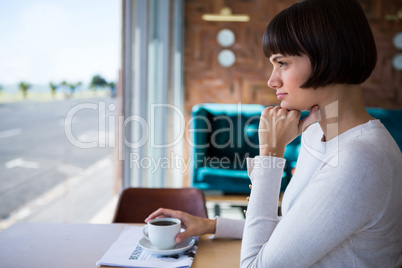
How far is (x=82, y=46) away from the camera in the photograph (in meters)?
2.99

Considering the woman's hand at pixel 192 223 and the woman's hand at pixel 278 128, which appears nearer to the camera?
the woman's hand at pixel 278 128

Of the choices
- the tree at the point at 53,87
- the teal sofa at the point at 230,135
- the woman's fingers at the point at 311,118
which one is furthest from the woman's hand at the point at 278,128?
the teal sofa at the point at 230,135

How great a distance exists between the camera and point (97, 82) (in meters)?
3.29

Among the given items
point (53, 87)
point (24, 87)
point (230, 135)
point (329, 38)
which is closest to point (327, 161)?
point (329, 38)

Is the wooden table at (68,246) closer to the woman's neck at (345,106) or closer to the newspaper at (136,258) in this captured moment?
the newspaper at (136,258)

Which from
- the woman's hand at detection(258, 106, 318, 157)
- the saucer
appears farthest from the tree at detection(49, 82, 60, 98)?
the woman's hand at detection(258, 106, 318, 157)

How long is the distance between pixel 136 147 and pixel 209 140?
3.66 feet

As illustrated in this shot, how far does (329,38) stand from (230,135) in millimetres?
3266

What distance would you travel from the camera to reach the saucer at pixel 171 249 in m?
0.91

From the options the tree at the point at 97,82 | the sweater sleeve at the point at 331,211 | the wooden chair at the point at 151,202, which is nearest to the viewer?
the sweater sleeve at the point at 331,211

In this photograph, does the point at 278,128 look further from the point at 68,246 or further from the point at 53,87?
the point at 53,87

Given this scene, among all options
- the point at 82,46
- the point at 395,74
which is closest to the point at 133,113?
the point at 82,46

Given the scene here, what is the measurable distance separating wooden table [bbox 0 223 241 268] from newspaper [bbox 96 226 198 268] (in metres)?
0.02

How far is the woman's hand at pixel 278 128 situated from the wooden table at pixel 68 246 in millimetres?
308
